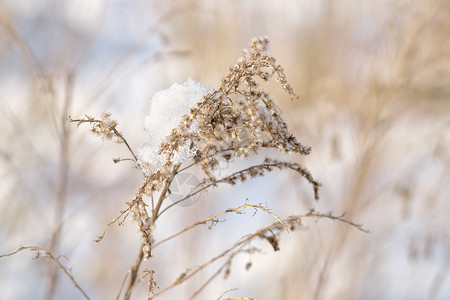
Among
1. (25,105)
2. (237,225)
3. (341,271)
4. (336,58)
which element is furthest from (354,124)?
(25,105)

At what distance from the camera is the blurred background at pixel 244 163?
1.96 metres

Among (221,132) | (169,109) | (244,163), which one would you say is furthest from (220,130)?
(244,163)

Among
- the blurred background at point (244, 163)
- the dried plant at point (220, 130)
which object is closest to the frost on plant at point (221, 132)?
the dried plant at point (220, 130)

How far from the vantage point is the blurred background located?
1.96m

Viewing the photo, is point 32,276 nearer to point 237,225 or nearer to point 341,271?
point 237,225

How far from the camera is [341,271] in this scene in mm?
2895

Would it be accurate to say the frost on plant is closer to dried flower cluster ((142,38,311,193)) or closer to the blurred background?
dried flower cluster ((142,38,311,193))

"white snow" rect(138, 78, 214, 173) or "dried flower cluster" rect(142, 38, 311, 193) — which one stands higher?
"white snow" rect(138, 78, 214, 173)

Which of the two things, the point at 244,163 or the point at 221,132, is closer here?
the point at 221,132

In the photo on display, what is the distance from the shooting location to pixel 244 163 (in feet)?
14.7

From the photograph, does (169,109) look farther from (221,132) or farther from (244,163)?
(244,163)

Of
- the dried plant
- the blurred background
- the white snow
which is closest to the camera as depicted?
the dried plant

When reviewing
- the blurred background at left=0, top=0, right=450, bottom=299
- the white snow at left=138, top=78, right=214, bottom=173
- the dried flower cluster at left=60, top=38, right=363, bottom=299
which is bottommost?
the dried flower cluster at left=60, top=38, right=363, bottom=299

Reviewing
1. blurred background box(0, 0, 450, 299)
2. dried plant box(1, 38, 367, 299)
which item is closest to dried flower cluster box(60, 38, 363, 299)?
dried plant box(1, 38, 367, 299)
